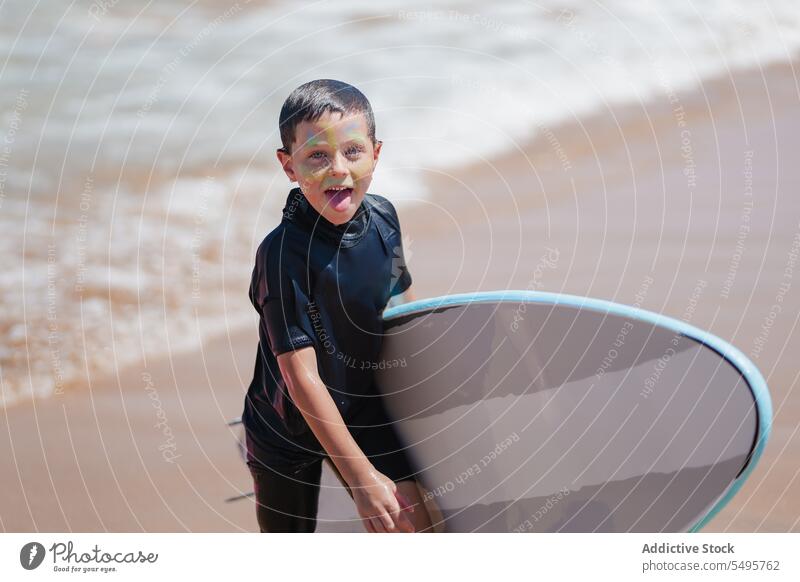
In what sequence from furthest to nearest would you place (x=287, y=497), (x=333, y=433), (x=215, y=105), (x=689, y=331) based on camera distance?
(x=215, y=105) → (x=287, y=497) → (x=689, y=331) → (x=333, y=433)

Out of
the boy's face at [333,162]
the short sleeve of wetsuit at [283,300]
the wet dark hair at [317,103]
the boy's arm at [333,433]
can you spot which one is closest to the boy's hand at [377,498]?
the boy's arm at [333,433]

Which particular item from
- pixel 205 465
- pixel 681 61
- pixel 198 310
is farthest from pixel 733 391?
pixel 681 61

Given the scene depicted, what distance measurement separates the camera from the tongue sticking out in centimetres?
164

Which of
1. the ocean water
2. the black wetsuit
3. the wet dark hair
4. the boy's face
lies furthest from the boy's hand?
the ocean water

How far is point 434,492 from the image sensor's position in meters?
1.78

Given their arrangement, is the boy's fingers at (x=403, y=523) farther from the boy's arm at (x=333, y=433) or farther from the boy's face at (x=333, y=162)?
the boy's face at (x=333, y=162)

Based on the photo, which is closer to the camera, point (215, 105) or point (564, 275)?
point (564, 275)

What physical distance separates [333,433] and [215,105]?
3.54 meters

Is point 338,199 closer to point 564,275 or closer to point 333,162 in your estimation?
point 333,162

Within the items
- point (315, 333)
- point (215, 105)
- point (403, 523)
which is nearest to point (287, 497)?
point (403, 523)

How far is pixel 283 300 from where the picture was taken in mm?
1586

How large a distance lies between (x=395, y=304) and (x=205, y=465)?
112 cm
